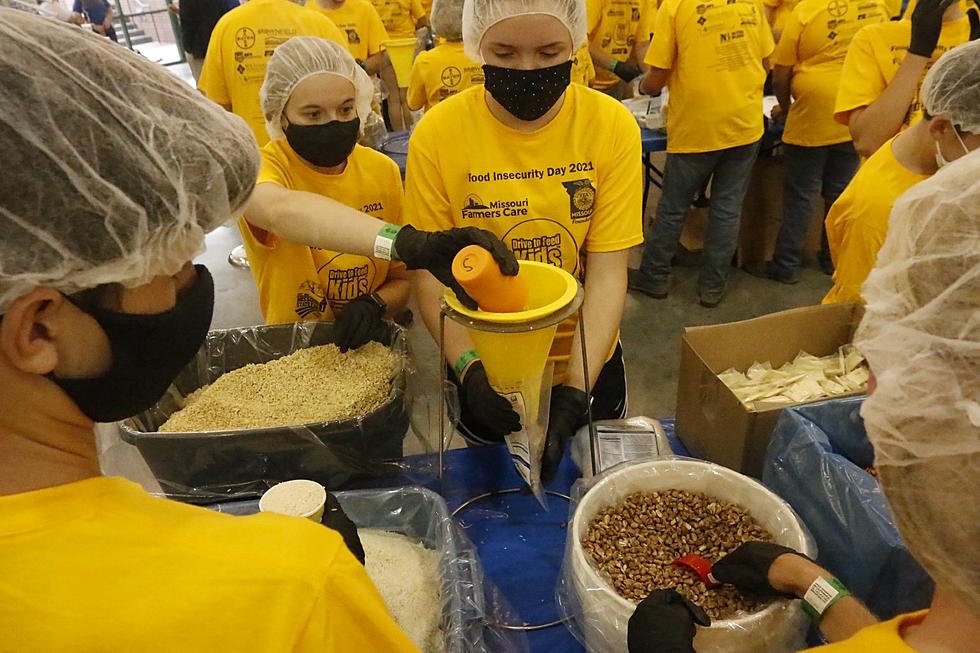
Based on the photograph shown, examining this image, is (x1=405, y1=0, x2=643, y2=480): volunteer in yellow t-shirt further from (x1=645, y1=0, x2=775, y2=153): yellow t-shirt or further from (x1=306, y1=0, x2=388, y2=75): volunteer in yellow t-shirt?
(x1=306, y1=0, x2=388, y2=75): volunteer in yellow t-shirt

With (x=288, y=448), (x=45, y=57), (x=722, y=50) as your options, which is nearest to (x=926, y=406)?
(x=45, y=57)

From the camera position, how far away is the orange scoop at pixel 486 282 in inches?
42.0

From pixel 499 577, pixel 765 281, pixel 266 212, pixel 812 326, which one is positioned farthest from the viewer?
pixel 765 281

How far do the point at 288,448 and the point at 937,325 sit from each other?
43.9 inches

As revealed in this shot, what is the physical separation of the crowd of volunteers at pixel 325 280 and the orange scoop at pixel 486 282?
0.03 meters

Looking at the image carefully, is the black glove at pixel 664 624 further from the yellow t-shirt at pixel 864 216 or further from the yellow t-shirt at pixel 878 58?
the yellow t-shirt at pixel 878 58

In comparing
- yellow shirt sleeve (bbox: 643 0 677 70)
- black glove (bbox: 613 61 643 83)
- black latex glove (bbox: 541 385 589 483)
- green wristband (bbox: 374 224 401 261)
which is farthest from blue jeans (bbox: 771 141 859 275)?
green wristband (bbox: 374 224 401 261)

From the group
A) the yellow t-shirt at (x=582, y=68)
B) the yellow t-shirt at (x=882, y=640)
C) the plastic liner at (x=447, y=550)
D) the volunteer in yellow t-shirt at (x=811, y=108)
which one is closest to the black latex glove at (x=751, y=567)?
the yellow t-shirt at (x=882, y=640)

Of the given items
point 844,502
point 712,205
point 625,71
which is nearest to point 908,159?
point 844,502

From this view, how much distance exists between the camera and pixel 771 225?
4.29m

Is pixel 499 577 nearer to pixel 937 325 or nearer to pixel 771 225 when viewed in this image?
pixel 937 325

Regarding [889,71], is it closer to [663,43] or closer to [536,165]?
[663,43]

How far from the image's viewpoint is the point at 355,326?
158 centimetres

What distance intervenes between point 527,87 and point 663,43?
7.59 ft
